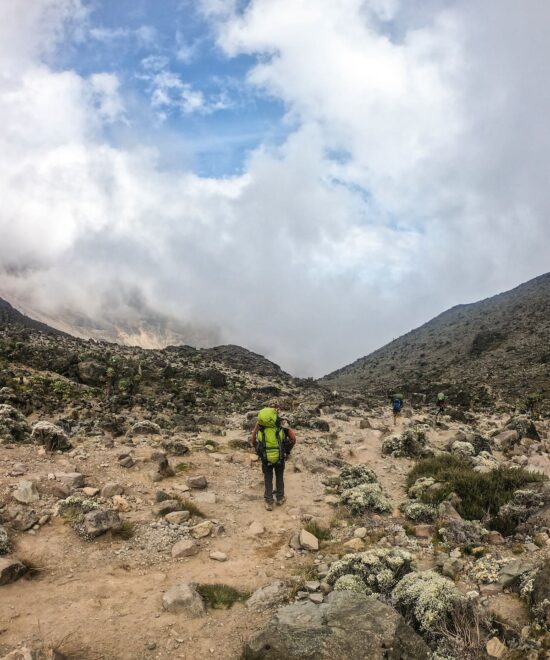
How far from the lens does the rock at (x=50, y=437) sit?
1306 centimetres

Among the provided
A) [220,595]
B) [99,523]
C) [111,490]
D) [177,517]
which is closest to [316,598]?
[220,595]

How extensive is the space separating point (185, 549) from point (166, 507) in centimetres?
164

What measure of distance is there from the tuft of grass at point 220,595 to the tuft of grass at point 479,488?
567 cm

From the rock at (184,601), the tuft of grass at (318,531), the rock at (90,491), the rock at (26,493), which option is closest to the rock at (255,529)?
the tuft of grass at (318,531)

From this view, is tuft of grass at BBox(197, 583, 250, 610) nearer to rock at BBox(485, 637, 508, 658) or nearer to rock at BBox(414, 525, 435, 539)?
rock at BBox(485, 637, 508, 658)

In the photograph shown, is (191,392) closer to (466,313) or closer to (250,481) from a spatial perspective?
(250,481)

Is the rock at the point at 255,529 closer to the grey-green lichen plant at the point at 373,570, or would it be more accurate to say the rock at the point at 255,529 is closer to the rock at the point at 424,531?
the grey-green lichen plant at the point at 373,570

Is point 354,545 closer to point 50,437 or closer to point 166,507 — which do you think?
point 166,507

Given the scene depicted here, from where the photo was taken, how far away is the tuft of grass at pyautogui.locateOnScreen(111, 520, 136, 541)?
861 centimetres

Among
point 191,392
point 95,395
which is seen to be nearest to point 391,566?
point 95,395

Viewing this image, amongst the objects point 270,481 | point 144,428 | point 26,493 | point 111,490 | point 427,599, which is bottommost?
point 427,599

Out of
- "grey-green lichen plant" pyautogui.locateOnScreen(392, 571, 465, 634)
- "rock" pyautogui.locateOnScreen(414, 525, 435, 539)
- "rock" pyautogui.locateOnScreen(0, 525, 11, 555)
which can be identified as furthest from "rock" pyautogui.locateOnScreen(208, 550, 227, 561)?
"rock" pyautogui.locateOnScreen(414, 525, 435, 539)

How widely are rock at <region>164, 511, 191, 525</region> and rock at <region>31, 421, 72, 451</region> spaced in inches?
215

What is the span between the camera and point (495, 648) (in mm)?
5102
